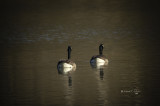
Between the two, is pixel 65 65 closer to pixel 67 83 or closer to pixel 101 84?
pixel 67 83

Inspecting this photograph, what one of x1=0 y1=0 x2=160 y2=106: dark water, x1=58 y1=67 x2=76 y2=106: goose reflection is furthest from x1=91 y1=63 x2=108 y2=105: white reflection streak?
x1=58 y1=67 x2=76 y2=106: goose reflection

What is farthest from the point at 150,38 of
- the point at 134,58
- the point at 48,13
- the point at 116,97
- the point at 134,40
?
the point at 48,13

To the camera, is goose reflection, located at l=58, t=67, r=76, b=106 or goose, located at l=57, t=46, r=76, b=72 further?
goose, located at l=57, t=46, r=76, b=72

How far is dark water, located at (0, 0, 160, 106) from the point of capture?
26.9 metres

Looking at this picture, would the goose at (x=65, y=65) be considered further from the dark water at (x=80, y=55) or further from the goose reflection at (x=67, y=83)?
the dark water at (x=80, y=55)

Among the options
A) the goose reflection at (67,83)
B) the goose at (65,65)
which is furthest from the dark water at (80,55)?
the goose at (65,65)

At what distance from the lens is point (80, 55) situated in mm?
40969

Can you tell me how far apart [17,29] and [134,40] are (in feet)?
57.8

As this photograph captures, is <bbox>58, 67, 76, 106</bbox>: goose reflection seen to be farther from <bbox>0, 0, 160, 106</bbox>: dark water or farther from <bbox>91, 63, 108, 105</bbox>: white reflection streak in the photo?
<bbox>91, 63, 108, 105</bbox>: white reflection streak

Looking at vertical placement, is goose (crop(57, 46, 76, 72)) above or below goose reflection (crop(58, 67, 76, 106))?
above

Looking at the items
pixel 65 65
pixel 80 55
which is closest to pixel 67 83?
pixel 65 65

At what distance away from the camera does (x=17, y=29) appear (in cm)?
6350

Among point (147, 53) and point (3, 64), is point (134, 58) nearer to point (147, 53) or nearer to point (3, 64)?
point (147, 53)

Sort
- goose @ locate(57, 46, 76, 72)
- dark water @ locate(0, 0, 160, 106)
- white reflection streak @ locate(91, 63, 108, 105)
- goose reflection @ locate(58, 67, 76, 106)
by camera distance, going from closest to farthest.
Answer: white reflection streak @ locate(91, 63, 108, 105) → goose reflection @ locate(58, 67, 76, 106) → dark water @ locate(0, 0, 160, 106) → goose @ locate(57, 46, 76, 72)
